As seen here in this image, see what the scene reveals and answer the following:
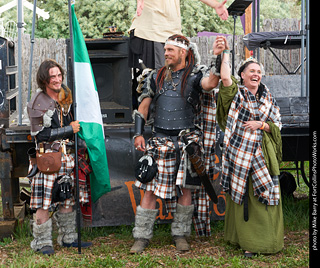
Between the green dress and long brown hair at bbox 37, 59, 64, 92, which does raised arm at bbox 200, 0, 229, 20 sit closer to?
the green dress

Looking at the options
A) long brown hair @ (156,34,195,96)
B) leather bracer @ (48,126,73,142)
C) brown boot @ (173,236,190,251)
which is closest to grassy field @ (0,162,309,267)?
brown boot @ (173,236,190,251)

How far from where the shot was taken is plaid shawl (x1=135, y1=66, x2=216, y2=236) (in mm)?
4277

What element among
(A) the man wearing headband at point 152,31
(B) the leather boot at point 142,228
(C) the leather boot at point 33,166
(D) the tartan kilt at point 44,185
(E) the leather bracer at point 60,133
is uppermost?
(A) the man wearing headband at point 152,31

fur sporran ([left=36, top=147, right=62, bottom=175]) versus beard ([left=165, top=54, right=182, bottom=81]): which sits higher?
beard ([left=165, top=54, right=182, bottom=81])

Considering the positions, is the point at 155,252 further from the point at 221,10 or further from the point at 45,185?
the point at 221,10

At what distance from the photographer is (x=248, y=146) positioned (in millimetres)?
4086

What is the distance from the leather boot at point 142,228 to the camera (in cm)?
432

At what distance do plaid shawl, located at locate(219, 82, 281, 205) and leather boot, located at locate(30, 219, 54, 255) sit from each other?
1.69 m

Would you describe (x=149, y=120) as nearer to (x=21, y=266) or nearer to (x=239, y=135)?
(x=239, y=135)

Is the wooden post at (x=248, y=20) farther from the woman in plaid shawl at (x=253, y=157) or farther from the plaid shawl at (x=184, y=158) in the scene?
the woman in plaid shawl at (x=253, y=157)

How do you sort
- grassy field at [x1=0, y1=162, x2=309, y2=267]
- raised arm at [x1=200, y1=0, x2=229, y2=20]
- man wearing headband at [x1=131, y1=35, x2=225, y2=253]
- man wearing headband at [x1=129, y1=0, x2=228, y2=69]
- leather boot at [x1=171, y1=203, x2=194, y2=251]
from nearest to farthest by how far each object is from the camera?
raised arm at [x1=200, y1=0, x2=229, y2=20] → grassy field at [x1=0, y1=162, x2=309, y2=267] → man wearing headband at [x1=131, y1=35, x2=225, y2=253] → leather boot at [x1=171, y1=203, x2=194, y2=251] → man wearing headband at [x1=129, y1=0, x2=228, y2=69]

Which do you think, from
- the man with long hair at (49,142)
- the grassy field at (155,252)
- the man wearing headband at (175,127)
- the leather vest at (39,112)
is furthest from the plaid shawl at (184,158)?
the leather vest at (39,112)

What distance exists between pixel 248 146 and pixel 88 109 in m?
1.50

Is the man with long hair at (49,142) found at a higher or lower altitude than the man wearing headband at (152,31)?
lower
